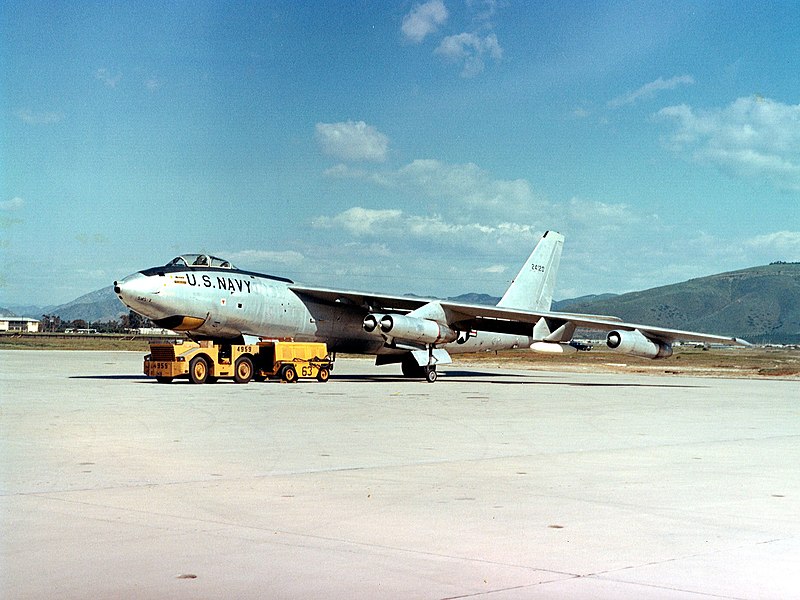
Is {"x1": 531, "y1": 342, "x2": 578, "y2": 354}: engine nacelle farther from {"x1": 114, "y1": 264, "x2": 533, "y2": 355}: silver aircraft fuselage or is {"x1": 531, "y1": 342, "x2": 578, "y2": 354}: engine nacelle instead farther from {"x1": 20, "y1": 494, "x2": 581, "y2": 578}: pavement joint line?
{"x1": 20, "y1": 494, "x2": 581, "y2": 578}: pavement joint line

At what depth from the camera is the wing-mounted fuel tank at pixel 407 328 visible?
3303 cm

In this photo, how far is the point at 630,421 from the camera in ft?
64.4

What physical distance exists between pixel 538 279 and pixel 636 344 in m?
8.90

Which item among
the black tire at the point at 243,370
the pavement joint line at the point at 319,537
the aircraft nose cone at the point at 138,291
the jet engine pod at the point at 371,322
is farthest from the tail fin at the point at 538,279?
the pavement joint line at the point at 319,537

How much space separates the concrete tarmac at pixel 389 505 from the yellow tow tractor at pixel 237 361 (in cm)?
1006

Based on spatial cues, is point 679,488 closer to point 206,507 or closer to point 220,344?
point 206,507

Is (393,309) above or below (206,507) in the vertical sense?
above

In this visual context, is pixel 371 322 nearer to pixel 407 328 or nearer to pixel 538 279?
pixel 407 328

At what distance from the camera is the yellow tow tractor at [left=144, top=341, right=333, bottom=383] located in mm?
29641

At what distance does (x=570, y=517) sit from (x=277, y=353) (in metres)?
23.4

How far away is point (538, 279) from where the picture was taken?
42344 millimetres

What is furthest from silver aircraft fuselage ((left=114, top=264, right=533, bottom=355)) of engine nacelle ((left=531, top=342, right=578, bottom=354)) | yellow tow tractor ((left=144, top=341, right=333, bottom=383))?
engine nacelle ((left=531, top=342, right=578, bottom=354))

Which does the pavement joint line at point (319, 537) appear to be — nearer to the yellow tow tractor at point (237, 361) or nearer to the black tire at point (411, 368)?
the yellow tow tractor at point (237, 361)

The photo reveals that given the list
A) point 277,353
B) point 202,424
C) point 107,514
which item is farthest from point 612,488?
point 277,353
